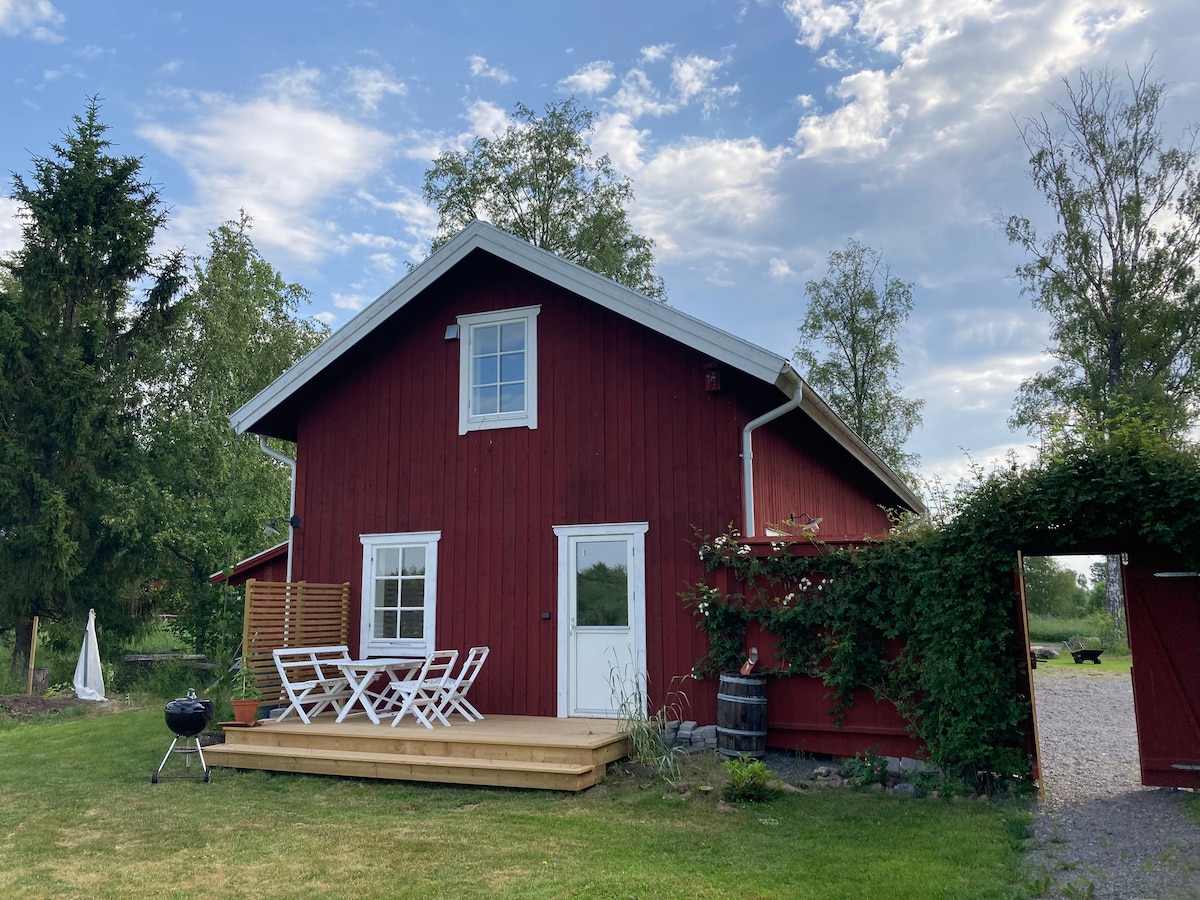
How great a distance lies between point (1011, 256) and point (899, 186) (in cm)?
401

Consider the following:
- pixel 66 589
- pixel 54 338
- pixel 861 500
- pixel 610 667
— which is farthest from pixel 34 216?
pixel 861 500

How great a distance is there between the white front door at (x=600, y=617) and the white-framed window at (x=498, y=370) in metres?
1.45

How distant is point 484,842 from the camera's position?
536cm

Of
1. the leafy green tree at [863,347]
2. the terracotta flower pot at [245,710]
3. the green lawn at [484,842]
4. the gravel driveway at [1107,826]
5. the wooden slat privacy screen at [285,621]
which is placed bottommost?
the green lawn at [484,842]

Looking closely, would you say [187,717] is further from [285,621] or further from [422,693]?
[422,693]

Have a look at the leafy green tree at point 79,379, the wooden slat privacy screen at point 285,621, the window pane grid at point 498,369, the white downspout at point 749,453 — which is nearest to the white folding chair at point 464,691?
the wooden slat privacy screen at point 285,621

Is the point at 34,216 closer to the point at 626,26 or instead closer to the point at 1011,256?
the point at 626,26

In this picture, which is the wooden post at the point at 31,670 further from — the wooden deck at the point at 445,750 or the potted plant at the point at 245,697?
the wooden deck at the point at 445,750

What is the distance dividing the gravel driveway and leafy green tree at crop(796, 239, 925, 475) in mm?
12087

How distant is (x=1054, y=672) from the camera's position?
51.7 feet

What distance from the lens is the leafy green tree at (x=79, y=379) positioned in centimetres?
1446

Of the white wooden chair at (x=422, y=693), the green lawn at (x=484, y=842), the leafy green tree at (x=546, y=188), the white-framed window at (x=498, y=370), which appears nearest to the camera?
the green lawn at (x=484, y=842)

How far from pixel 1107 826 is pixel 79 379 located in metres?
15.7

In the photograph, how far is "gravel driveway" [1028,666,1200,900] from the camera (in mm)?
4348
